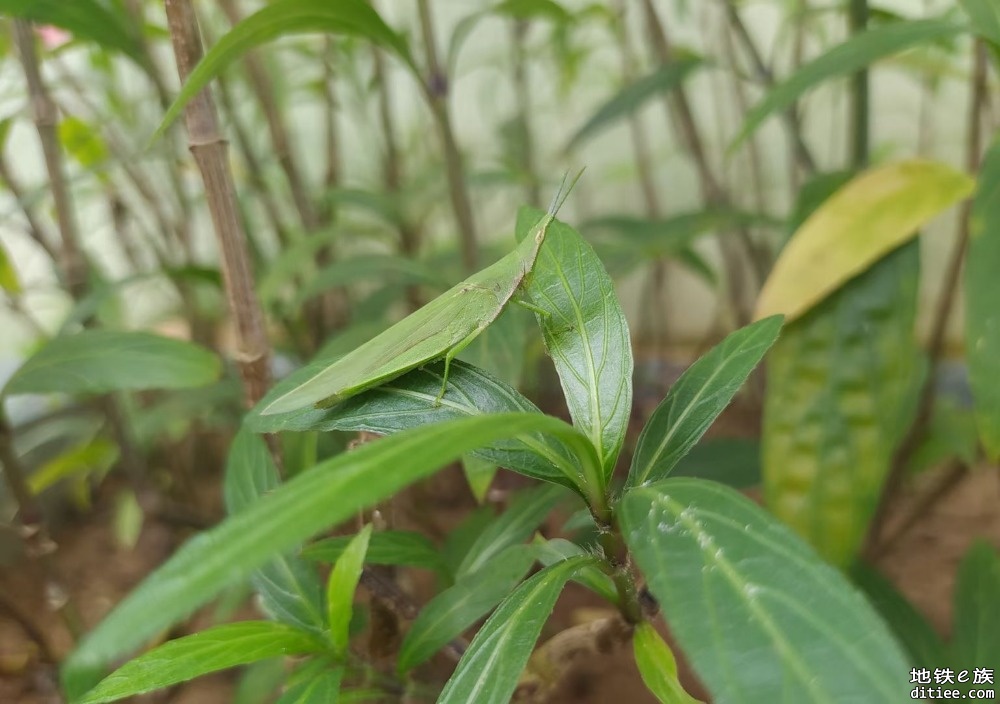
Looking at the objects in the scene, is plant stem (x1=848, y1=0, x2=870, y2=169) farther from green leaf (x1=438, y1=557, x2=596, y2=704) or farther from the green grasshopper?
green leaf (x1=438, y1=557, x2=596, y2=704)

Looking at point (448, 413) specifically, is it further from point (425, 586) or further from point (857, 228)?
point (425, 586)

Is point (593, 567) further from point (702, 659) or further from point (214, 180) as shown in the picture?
point (214, 180)

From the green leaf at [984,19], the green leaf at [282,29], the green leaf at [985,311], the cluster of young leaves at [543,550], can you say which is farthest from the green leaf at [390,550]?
the green leaf at [984,19]

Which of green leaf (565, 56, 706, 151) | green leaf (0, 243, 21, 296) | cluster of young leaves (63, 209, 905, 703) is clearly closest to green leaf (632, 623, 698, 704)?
cluster of young leaves (63, 209, 905, 703)

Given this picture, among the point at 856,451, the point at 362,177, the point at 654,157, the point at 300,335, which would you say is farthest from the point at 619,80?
the point at 856,451

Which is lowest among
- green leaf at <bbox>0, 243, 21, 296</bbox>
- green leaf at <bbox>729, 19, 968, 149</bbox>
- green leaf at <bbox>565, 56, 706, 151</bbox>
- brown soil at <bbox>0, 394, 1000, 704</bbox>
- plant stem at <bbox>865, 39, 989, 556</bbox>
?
brown soil at <bbox>0, 394, 1000, 704</bbox>
